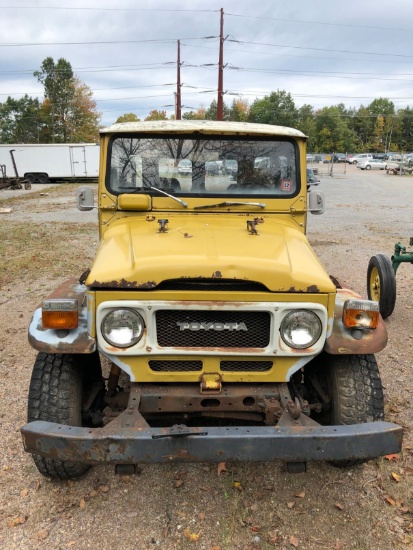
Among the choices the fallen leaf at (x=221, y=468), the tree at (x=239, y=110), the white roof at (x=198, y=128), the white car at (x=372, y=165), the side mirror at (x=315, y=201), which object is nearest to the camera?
the fallen leaf at (x=221, y=468)

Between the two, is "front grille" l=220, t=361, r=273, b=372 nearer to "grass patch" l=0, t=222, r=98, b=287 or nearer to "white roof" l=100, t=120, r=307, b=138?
→ "white roof" l=100, t=120, r=307, b=138

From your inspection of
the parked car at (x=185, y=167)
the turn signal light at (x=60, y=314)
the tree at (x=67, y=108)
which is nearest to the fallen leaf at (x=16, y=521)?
the turn signal light at (x=60, y=314)

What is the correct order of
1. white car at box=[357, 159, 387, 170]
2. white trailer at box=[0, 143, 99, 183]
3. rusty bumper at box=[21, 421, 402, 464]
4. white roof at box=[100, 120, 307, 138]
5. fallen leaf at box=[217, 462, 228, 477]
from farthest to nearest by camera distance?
1. white car at box=[357, 159, 387, 170]
2. white trailer at box=[0, 143, 99, 183]
3. white roof at box=[100, 120, 307, 138]
4. fallen leaf at box=[217, 462, 228, 477]
5. rusty bumper at box=[21, 421, 402, 464]

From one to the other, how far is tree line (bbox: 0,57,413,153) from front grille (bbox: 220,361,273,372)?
5212 cm

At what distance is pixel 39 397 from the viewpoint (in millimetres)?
2793

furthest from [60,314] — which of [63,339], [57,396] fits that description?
[57,396]

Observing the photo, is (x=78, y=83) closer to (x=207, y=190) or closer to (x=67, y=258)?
(x=67, y=258)

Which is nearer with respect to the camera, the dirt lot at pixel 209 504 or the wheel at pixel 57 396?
the dirt lot at pixel 209 504

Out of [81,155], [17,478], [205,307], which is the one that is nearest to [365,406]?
[205,307]

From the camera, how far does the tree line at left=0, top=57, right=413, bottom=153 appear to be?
63.3 metres

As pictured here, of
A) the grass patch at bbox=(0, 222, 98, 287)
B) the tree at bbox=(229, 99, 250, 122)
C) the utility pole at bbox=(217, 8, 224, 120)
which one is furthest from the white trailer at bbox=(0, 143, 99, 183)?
the tree at bbox=(229, 99, 250, 122)

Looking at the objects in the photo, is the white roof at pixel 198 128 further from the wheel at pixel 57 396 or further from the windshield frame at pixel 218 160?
the wheel at pixel 57 396

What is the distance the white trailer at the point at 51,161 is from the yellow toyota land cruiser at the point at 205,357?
28.5 meters

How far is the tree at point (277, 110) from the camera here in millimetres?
74000
